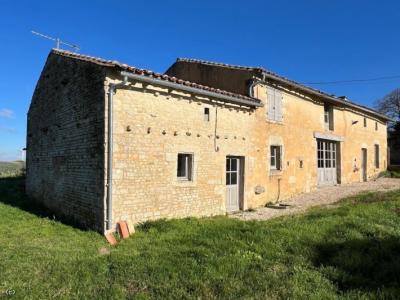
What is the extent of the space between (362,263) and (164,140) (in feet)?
17.2

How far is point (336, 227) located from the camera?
7633 millimetres

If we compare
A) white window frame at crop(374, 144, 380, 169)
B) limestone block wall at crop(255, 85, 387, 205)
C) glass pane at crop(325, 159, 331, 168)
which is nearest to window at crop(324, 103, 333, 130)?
limestone block wall at crop(255, 85, 387, 205)

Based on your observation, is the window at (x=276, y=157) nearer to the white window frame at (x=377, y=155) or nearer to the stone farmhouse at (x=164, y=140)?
the stone farmhouse at (x=164, y=140)

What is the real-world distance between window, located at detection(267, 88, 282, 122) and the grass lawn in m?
5.02

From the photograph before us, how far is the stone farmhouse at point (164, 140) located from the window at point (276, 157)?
0.04 metres

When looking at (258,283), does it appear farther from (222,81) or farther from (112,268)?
(222,81)

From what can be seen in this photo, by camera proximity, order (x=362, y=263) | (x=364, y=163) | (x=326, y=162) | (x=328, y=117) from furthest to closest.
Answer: (x=364, y=163), (x=328, y=117), (x=326, y=162), (x=362, y=263)

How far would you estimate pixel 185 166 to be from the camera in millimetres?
9406

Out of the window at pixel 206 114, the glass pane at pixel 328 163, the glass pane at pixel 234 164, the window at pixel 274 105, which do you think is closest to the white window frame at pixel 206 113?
the window at pixel 206 114

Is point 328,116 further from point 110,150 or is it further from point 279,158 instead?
point 110,150

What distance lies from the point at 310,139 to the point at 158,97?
888cm

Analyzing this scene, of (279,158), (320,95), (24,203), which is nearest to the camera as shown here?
(24,203)

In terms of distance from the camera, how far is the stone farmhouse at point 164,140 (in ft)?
25.7

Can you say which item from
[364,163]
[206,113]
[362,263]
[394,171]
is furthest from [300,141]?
[394,171]
